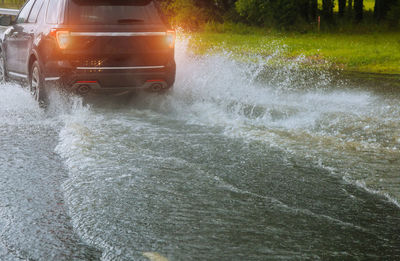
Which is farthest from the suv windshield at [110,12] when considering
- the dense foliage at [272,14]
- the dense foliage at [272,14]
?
the dense foliage at [272,14]

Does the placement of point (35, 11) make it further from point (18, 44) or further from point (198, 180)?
point (198, 180)

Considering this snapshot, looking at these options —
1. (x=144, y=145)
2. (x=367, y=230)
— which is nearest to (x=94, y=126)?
(x=144, y=145)

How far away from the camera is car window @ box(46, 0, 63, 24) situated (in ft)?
28.3

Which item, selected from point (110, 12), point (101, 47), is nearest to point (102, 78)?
point (101, 47)

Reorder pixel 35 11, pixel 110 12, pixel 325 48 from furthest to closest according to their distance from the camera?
pixel 325 48
pixel 35 11
pixel 110 12

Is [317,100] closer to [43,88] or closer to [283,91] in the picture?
[283,91]

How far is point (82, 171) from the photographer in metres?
5.53

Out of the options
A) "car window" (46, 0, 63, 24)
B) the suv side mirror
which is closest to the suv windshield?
"car window" (46, 0, 63, 24)

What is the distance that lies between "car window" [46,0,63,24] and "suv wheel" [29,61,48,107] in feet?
2.39

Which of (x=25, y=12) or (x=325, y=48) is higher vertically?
(x=25, y=12)

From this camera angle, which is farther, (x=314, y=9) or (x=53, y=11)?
(x=314, y=9)

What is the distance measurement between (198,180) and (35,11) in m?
5.78

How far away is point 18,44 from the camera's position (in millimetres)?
10102

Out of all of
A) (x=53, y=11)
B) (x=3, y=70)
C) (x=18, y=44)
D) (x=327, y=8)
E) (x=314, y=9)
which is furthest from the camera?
(x=314, y=9)
